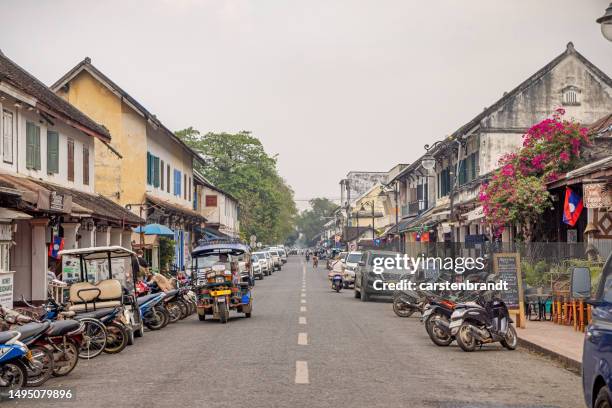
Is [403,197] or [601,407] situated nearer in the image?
[601,407]

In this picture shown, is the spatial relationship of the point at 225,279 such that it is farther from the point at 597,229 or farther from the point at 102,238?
the point at 102,238

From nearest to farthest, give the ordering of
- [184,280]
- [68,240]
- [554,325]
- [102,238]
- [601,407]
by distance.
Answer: [601,407] < [554,325] < [68,240] < [184,280] < [102,238]

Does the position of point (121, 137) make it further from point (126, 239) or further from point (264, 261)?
point (264, 261)

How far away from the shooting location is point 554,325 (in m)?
19.2

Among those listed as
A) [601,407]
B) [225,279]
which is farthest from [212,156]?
[601,407]

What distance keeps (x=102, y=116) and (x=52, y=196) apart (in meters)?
19.2

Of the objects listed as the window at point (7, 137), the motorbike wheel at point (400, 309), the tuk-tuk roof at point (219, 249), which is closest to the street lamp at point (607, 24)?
the motorbike wheel at point (400, 309)

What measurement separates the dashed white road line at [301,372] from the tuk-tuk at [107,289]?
4148 mm

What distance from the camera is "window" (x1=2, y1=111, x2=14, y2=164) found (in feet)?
73.6

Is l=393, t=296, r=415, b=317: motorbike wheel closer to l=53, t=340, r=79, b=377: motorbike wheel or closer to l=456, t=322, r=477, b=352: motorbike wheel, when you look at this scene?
l=456, t=322, r=477, b=352: motorbike wheel

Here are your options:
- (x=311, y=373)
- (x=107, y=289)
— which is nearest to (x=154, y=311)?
(x=107, y=289)

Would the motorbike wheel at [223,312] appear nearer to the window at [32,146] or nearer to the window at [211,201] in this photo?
the window at [32,146]

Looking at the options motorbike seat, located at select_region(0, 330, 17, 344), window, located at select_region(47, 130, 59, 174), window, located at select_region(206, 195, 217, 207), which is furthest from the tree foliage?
motorbike seat, located at select_region(0, 330, 17, 344)

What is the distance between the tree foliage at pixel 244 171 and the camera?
3371 inches
